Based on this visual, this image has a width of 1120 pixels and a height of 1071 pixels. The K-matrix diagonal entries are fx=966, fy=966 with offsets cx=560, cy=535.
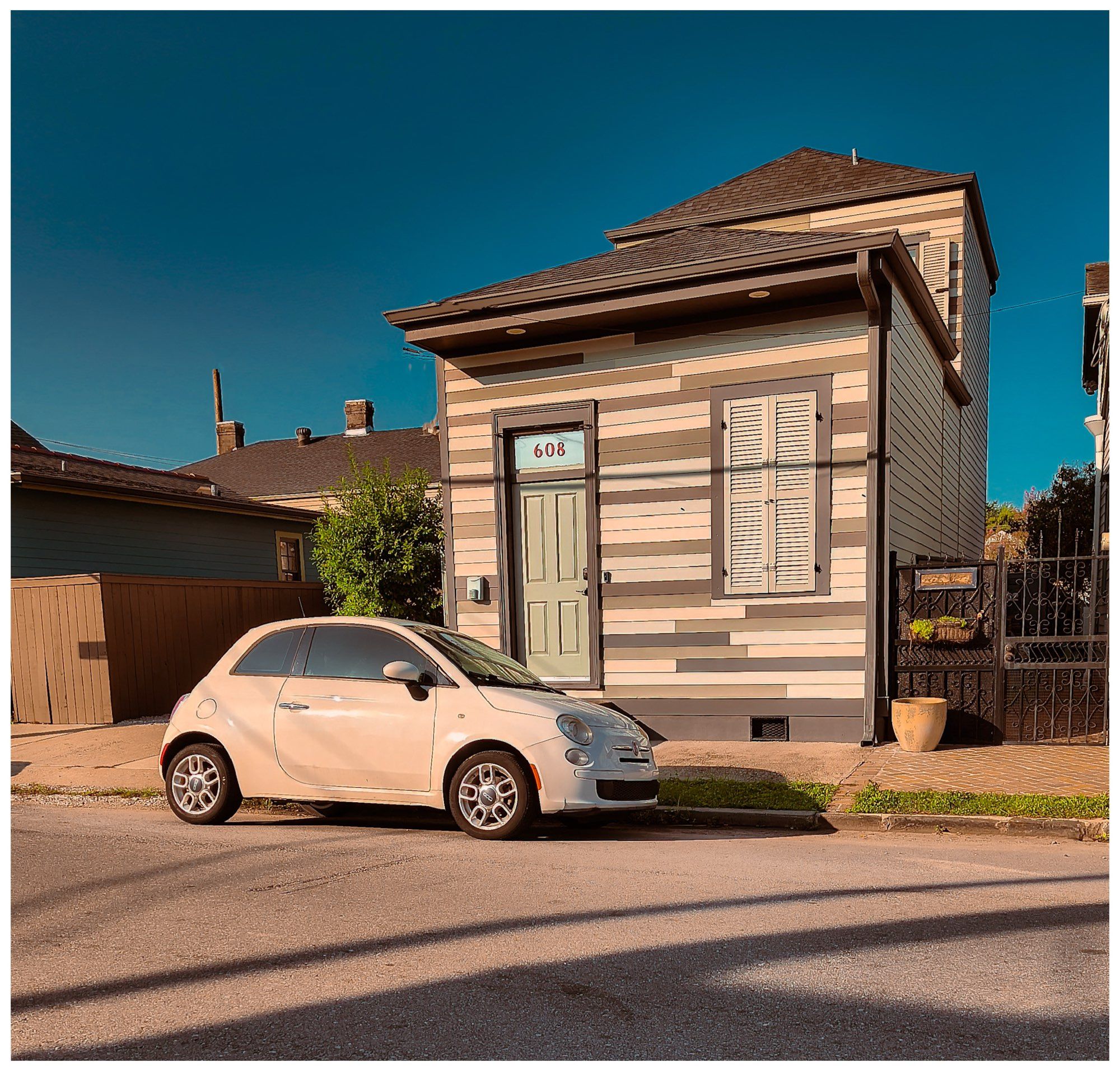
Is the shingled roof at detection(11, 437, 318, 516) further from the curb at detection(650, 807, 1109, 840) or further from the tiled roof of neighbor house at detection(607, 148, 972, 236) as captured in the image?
the curb at detection(650, 807, 1109, 840)

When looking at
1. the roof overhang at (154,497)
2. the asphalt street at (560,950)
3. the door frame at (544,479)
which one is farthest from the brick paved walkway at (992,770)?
the roof overhang at (154,497)

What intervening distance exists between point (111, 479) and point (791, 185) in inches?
554

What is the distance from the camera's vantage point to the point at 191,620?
15.0 m

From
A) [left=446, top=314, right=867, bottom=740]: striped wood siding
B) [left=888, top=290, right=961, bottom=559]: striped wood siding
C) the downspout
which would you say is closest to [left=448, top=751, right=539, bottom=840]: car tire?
[left=446, top=314, right=867, bottom=740]: striped wood siding

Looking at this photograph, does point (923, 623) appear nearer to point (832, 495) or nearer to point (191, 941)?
point (832, 495)

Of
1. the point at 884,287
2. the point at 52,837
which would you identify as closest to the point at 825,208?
the point at 884,287

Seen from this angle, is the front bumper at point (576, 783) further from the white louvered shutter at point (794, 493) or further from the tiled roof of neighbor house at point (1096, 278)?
the tiled roof of neighbor house at point (1096, 278)

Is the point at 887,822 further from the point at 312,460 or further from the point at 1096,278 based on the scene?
the point at 312,460

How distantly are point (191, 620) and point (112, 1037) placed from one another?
1239 cm

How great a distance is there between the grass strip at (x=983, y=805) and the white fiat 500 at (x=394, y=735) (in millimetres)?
1787

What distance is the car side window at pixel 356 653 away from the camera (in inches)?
286

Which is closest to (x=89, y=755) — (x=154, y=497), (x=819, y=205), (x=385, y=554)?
(x=385, y=554)

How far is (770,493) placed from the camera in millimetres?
10344

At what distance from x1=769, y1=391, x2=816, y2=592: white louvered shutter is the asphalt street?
12.8 ft
